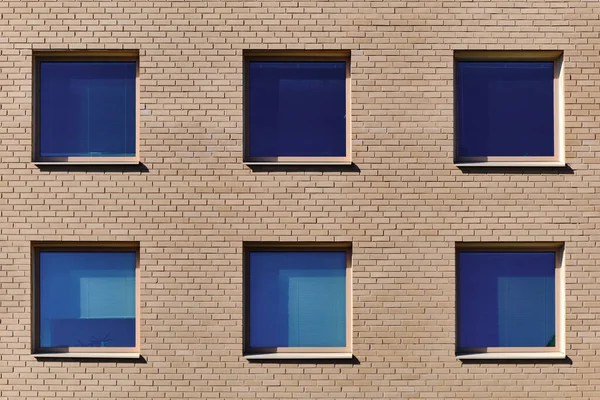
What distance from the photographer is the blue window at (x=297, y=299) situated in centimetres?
967

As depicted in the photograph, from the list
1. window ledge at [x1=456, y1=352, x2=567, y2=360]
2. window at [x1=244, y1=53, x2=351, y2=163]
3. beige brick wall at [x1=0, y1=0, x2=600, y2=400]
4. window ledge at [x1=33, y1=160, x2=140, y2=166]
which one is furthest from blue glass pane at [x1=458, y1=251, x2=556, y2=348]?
window ledge at [x1=33, y1=160, x2=140, y2=166]

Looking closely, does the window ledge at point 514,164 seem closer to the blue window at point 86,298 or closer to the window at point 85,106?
the window at point 85,106

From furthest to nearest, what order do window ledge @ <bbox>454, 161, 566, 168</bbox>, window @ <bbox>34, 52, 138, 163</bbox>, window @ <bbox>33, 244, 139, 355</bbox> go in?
1. window @ <bbox>34, 52, 138, 163</bbox>
2. window @ <bbox>33, 244, 139, 355</bbox>
3. window ledge @ <bbox>454, 161, 566, 168</bbox>

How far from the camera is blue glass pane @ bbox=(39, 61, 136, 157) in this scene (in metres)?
9.80

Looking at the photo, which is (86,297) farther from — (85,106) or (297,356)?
(297,356)

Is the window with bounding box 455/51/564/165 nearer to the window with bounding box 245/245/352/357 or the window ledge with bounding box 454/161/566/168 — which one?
the window ledge with bounding box 454/161/566/168

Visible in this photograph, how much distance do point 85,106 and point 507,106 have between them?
584 cm

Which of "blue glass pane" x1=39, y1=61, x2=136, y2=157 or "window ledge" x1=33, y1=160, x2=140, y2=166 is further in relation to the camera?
"blue glass pane" x1=39, y1=61, x2=136, y2=157

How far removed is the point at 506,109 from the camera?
990 centimetres

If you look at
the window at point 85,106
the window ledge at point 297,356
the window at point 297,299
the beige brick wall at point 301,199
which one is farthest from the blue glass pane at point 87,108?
the window ledge at point 297,356

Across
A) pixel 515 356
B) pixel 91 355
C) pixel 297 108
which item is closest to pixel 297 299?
pixel 297 108

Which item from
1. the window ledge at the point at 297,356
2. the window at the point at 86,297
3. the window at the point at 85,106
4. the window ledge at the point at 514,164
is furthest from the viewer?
the window at the point at 85,106

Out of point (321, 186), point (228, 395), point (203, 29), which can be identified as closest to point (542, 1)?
point (321, 186)

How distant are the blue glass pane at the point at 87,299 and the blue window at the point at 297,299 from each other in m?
1.67
